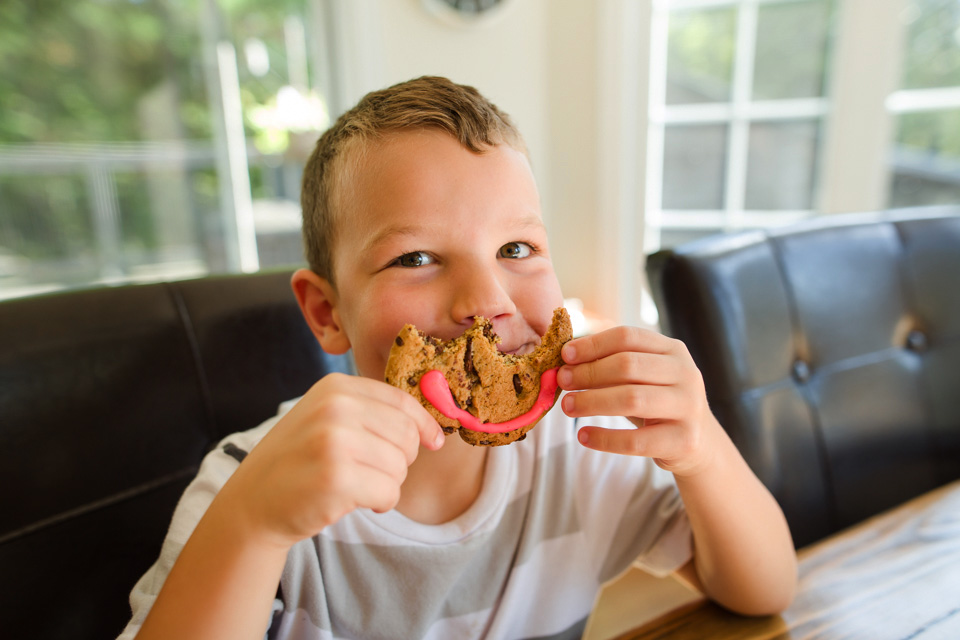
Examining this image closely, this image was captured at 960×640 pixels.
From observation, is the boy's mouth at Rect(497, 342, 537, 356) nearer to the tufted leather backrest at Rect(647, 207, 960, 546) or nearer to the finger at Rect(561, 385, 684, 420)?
the finger at Rect(561, 385, 684, 420)

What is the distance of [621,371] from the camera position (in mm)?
634

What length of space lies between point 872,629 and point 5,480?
1.07 metres

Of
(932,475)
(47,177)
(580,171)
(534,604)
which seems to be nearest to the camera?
(534,604)

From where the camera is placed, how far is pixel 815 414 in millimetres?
1120

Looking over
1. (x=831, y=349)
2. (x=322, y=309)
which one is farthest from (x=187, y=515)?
(x=831, y=349)

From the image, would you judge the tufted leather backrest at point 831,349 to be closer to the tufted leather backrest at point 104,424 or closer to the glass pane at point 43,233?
the tufted leather backrest at point 104,424

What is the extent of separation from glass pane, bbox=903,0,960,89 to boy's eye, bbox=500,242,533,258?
2.41m

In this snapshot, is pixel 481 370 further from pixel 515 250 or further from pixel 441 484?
pixel 441 484

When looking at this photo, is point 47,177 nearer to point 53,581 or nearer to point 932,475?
point 53,581

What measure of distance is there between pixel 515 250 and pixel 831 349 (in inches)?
30.0

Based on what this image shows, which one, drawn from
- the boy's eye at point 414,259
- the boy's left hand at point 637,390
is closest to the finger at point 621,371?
the boy's left hand at point 637,390

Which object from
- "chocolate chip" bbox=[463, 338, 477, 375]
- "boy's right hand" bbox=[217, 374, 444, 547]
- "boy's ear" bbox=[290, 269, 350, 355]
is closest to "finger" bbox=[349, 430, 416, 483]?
"boy's right hand" bbox=[217, 374, 444, 547]

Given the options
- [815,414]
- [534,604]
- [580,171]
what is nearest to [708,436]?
[534,604]

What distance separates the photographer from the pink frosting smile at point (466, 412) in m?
0.61
